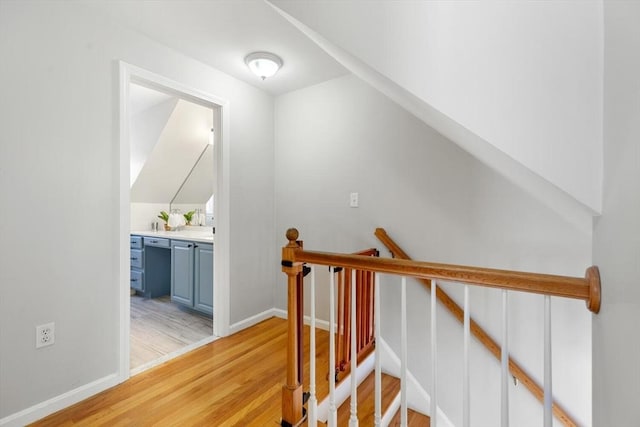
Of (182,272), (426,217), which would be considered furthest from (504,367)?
(182,272)

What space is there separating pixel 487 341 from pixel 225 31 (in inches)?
108

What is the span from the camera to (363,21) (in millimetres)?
953

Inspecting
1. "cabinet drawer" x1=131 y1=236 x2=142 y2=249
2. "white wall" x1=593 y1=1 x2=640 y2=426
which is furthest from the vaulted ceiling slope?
"cabinet drawer" x1=131 y1=236 x2=142 y2=249

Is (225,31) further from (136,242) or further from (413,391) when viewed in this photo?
(413,391)

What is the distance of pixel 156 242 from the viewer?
339cm

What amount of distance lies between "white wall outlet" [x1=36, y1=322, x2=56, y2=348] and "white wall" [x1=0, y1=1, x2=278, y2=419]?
0.03m

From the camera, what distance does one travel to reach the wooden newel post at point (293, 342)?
1.45 metres

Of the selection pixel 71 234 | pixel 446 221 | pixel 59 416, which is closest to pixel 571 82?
pixel 446 221

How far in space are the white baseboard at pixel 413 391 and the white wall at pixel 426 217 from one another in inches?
2.7

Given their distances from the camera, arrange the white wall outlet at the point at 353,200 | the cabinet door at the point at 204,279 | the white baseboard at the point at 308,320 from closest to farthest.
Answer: the white wall outlet at the point at 353,200 < the white baseboard at the point at 308,320 < the cabinet door at the point at 204,279

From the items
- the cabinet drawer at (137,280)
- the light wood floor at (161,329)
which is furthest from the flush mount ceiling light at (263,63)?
the cabinet drawer at (137,280)

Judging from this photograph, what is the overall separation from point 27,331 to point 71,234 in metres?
0.54

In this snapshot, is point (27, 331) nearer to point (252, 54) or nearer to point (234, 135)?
point (234, 135)

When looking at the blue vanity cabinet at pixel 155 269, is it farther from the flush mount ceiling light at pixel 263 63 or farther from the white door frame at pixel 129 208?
the flush mount ceiling light at pixel 263 63
